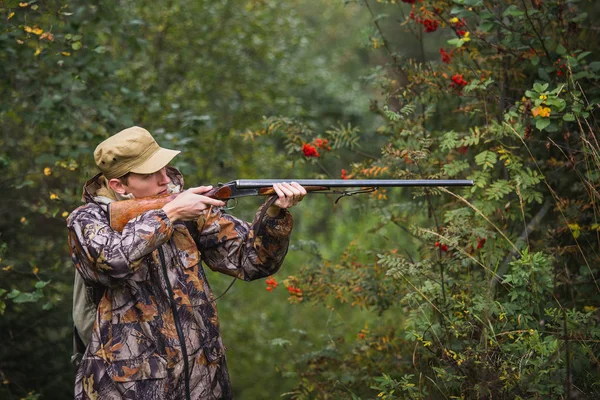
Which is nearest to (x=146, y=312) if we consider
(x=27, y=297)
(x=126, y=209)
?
(x=126, y=209)

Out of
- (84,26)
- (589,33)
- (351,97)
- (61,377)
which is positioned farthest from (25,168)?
(351,97)

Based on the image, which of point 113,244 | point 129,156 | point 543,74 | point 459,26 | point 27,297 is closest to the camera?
point 113,244

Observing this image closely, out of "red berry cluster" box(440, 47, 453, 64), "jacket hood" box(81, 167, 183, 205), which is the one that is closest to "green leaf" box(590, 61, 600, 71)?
"red berry cluster" box(440, 47, 453, 64)

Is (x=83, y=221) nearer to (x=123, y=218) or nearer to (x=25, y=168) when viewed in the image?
(x=123, y=218)

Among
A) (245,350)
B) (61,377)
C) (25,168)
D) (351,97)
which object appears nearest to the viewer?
(61,377)

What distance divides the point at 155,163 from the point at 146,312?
27.3 inches

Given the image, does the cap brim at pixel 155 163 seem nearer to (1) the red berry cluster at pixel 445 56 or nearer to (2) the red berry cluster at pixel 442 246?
(2) the red berry cluster at pixel 442 246

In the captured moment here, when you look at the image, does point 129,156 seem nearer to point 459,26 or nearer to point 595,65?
point 459,26

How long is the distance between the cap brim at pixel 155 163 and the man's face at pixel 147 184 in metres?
0.05

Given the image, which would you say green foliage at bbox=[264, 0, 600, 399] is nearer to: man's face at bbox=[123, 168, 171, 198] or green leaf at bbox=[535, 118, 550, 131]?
green leaf at bbox=[535, 118, 550, 131]

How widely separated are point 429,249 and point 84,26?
3.17m

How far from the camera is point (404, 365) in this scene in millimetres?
4414

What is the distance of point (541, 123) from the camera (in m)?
3.78

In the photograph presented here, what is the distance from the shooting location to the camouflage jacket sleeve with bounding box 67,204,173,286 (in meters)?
2.88
